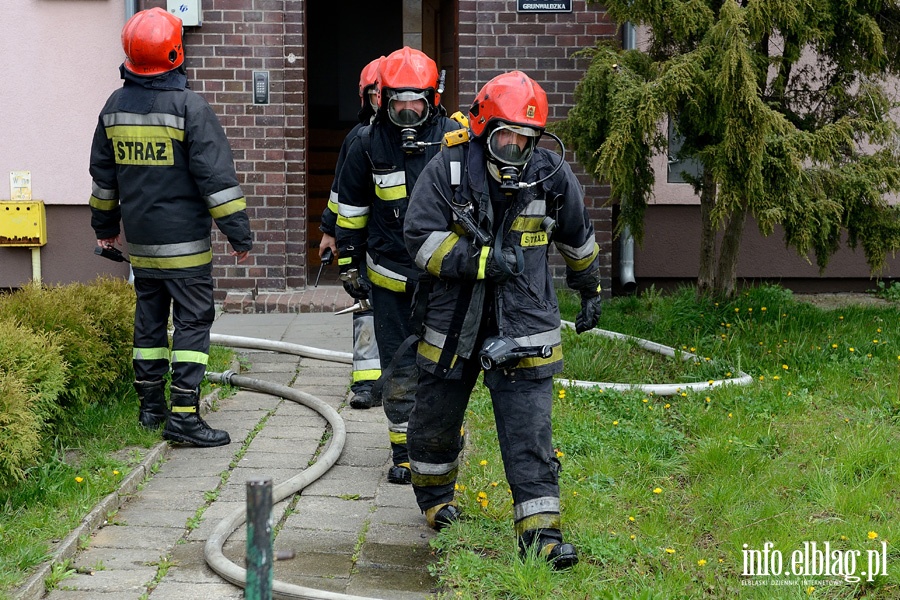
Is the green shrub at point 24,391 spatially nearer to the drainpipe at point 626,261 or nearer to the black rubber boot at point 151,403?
the black rubber boot at point 151,403

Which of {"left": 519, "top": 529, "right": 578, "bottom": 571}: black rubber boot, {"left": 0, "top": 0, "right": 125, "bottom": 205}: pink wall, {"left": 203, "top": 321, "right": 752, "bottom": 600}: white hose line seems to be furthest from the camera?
{"left": 0, "top": 0, "right": 125, "bottom": 205}: pink wall

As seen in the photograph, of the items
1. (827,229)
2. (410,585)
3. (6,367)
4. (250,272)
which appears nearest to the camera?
(410,585)

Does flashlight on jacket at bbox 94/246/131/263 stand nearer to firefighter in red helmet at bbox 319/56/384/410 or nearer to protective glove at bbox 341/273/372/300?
firefighter in red helmet at bbox 319/56/384/410

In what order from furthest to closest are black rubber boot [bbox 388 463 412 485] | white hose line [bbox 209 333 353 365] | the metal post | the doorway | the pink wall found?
the doorway → the pink wall → white hose line [bbox 209 333 353 365] → black rubber boot [bbox 388 463 412 485] → the metal post

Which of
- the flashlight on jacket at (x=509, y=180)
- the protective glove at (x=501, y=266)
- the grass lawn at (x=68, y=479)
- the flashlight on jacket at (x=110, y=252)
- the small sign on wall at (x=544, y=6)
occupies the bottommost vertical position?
the grass lawn at (x=68, y=479)

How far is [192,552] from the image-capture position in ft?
14.2

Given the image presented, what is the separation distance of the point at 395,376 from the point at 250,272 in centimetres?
443

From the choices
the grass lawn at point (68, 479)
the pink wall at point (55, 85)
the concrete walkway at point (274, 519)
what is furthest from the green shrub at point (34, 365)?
the pink wall at point (55, 85)

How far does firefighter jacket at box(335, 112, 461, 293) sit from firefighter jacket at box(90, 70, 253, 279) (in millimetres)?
648

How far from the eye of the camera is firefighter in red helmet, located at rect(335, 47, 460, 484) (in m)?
4.90

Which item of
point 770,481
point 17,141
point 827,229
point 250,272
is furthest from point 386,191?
point 17,141

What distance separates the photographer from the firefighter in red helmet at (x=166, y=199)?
5.40 m

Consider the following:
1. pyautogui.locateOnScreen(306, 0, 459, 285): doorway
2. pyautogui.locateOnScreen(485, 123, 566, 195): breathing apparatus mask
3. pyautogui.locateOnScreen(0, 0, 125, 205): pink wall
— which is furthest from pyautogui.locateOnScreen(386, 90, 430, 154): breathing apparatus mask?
pyautogui.locateOnScreen(306, 0, 459, 285): doorway

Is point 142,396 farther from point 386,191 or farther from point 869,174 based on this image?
point 869,174
